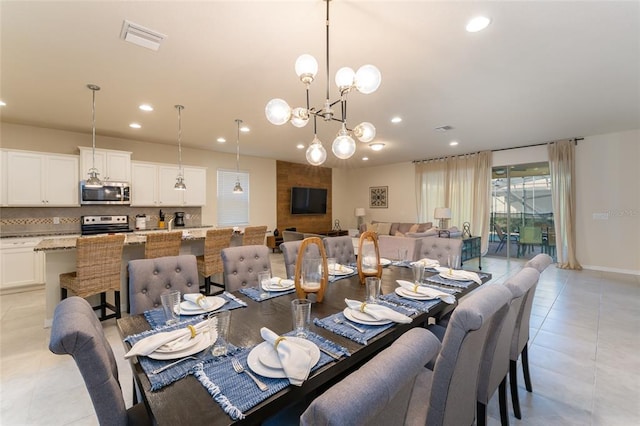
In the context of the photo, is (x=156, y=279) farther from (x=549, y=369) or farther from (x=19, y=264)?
(x=19, y=264)

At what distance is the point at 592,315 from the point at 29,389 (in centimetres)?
559

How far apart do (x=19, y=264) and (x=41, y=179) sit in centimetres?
137

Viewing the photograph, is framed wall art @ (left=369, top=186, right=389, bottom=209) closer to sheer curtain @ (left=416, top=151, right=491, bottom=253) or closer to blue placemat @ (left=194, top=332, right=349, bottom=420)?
sheer curtain @ (left=416, top=151, right=491, bottom=253)

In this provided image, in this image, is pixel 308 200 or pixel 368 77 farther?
pixel 308 200

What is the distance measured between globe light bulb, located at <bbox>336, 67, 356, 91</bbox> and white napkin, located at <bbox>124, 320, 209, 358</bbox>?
67.9 inches

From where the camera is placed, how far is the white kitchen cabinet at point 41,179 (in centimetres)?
438

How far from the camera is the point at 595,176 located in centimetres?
572

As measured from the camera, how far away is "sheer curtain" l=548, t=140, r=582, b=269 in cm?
587

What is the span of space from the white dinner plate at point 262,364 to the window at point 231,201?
631 centimetres

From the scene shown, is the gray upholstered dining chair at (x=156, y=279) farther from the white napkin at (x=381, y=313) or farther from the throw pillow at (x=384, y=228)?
the throw pillow at (x=384, y=228)

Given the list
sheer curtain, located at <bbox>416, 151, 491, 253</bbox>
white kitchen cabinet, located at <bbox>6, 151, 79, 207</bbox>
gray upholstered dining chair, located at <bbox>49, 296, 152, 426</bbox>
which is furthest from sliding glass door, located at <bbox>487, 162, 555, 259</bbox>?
white kitchen cabinet, located at <bbox>6, 151, 79, 207</bbox>

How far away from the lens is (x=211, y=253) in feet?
12.1

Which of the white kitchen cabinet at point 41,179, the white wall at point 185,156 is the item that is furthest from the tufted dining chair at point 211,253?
the white wall at point 185,156

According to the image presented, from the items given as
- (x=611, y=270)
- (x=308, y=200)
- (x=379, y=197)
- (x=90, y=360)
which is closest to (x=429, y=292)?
(x=90, y=360)
